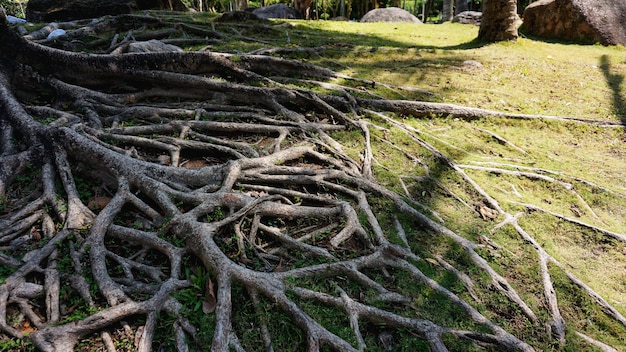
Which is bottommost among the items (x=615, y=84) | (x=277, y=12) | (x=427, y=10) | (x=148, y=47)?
(x=615, y=84)

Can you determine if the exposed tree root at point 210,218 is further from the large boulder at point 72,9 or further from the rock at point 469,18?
the rock at point 469,18

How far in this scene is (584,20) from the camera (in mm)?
11000

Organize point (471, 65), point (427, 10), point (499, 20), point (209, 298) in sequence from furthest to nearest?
point (427, 10) → point (499, 20) → point (471, 65) → point (209, 298)

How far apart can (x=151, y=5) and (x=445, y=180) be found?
11.7 metres

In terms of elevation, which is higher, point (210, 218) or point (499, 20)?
point (499, 20)

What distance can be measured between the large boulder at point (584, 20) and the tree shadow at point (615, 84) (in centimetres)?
169

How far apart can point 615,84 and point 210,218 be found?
802 centimetres

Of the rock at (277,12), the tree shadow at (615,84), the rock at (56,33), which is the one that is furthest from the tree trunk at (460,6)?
the rock at (56,33)

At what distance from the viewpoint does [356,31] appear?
469 inches

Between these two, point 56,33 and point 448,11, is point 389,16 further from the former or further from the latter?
point 56,33

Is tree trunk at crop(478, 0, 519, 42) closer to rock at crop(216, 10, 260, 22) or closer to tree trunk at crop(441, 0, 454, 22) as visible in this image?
rock at crop(216, 10, 260, 22)

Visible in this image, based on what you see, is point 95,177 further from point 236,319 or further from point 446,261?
point 446,261

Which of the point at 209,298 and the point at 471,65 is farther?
the point at 471,65

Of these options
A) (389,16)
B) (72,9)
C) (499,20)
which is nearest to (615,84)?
(499,20)
